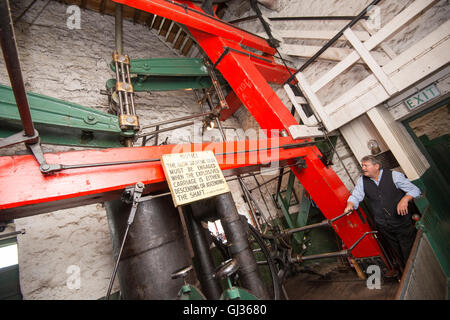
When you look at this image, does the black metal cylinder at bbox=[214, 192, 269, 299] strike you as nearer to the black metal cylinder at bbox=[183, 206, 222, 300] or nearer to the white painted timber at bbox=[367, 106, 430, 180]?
the black metal cylinder at bbox=[183, 206, 222, 300]

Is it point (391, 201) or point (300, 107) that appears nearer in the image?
point (391, 201)

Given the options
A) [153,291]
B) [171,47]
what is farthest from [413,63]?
[171,47]

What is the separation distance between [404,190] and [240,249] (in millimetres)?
2227

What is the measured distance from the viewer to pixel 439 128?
15.7 feet

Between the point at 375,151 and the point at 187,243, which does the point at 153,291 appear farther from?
the point at 375,151

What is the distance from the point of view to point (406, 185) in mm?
2377

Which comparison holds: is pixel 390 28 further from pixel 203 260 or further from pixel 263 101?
pixel 203 260

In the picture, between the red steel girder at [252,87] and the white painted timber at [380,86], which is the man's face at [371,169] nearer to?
the white painted timber at [380,86]

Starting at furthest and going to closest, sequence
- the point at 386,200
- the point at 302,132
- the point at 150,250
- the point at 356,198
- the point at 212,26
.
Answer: the point at 212,26 → the point at 302,132 → the point at 356,198 → the point at 386,200 → the point at 150,250

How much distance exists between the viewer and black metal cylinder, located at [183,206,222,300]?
2.55 meters

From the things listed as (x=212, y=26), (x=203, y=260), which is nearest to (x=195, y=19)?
(x=212, y=26)

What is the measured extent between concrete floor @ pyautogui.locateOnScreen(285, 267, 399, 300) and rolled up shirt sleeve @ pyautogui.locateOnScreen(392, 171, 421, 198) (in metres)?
1.12

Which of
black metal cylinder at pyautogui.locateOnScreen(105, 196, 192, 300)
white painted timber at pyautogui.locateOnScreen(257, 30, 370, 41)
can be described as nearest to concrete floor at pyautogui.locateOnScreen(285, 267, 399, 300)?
black metal cylinder at pyautogui.locateOnScreen(105, 196, 192, 300)

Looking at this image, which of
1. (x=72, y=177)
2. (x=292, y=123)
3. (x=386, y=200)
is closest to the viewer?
(x=72, y=177)
